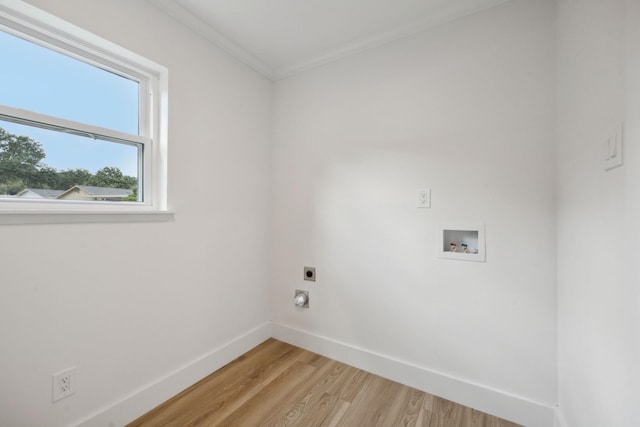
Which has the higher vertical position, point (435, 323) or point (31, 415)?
point (435, 323)

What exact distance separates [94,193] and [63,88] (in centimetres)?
52

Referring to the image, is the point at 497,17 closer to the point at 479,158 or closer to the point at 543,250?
the point at 479,158

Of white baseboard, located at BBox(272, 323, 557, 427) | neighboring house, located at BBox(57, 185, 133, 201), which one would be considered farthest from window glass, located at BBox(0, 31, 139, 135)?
white baseboard, located at BBox(272, 323, 557, 427)

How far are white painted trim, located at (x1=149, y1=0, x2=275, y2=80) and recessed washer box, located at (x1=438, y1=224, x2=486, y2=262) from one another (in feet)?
6.06

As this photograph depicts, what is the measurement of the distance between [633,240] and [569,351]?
0.81 meters

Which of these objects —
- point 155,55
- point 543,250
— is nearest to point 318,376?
point 543,250

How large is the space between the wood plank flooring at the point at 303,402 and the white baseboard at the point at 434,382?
40 millimetres

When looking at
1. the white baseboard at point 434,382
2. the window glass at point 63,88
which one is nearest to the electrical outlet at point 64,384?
the window glass at point 63,88

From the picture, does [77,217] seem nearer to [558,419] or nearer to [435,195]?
[435,195]

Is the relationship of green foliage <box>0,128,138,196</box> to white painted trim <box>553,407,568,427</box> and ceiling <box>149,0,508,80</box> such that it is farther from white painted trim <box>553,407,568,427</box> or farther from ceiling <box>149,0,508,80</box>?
white painted trim <box>553,407,568,427</box>

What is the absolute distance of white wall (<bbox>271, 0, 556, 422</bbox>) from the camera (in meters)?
1.41

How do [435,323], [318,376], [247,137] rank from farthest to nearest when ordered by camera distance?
[247,137], [318,376], [435,323]

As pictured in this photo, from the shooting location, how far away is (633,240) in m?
0.70

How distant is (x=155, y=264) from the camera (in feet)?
5.06
